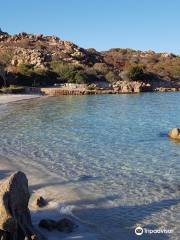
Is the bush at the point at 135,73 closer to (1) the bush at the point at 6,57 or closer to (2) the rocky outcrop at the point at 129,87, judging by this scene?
(2) the rocky outcrop at the point at 129,87

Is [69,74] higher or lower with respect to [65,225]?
higher

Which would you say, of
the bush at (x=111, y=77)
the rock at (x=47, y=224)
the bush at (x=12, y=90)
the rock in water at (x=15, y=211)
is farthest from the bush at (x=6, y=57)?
the rock in water at (x=15, y=211)

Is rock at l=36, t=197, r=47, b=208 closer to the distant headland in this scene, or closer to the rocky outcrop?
the distant headland

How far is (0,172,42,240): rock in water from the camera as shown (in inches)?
275

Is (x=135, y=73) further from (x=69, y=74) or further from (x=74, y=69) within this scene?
(x=69, y=74)

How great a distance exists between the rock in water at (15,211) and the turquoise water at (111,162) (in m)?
1.79

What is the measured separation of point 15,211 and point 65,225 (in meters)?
1.51

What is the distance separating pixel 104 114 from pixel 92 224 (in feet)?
85.2

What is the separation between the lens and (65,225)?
8.66 metres

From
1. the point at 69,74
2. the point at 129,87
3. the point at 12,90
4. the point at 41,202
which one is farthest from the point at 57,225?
the point at 69,74

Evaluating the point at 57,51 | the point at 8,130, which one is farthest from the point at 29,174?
the point at 57,51

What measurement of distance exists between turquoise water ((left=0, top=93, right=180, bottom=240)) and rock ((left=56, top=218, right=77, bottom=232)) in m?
0.56

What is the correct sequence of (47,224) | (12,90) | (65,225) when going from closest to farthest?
(47,224)
(65,225)
(12,90)

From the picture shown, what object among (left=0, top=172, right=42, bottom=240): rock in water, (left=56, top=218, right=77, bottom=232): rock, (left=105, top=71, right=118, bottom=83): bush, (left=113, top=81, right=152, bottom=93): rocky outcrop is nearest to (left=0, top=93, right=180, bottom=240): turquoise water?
(left=56, top=218, right=77, bottom=232): rock
